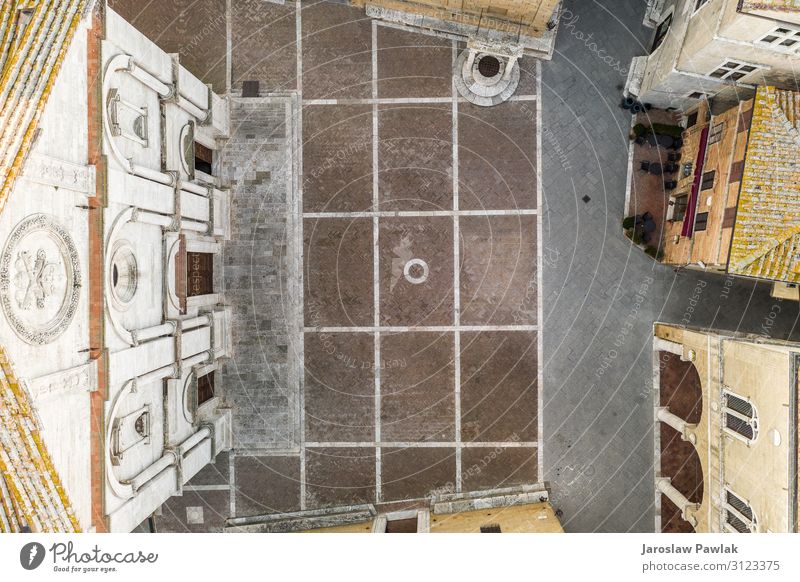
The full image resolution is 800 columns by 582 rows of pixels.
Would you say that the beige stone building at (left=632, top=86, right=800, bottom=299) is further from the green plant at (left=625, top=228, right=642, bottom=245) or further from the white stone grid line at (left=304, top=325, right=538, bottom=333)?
the white stone grid line at (left=304, top=325, right=538, bottom=333)

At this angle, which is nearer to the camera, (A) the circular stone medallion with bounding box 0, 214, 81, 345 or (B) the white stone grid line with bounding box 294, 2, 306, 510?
(A) the circular stone medallion with bounding box 0, 214, 81, 345

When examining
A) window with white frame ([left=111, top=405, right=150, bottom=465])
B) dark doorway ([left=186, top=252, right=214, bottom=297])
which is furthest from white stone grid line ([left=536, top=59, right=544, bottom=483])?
window with white frame ([left=111, top=405, right=150, bottom=465])

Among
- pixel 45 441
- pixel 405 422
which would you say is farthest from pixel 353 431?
pixel 45 441

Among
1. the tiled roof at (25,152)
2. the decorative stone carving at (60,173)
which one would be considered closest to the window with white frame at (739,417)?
the tiled roof at (25,152)

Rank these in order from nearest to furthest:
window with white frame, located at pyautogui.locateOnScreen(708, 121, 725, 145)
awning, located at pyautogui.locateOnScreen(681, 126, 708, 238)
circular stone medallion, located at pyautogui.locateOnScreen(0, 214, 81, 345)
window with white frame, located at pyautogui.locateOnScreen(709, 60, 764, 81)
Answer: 1. circular stone medallion, located at pyautogui.locateOnScreen(0, 214, 81, 345)
2. window with white frame, located at pyautogui.locateOnScreen(709, 60, 764, 81)
3. window with white frame, located at pyautogui.locateOnScreen(708, 121, 725, 145)
4. awning, located at pyautogui.locateOnScreen(681, 126, 708, 238)

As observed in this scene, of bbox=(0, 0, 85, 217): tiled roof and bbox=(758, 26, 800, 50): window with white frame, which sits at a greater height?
bbox=(758, 26, 800, 50): window with white frame

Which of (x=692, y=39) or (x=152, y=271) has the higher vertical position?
(x=692, y=39)

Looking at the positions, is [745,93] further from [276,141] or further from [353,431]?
[353,431]
